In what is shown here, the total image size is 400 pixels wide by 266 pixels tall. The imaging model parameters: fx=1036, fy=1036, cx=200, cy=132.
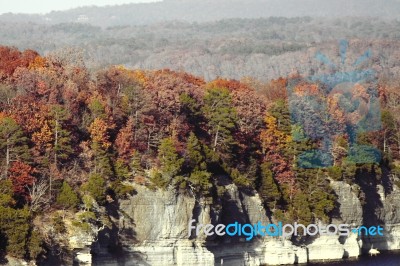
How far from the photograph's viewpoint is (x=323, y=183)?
80688mm

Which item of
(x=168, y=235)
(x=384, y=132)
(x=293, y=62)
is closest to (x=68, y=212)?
(x=168, y=235)

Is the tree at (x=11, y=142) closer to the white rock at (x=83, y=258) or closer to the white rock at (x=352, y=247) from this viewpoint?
the white rock at (x=83, y=258)

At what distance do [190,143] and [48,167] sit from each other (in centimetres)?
1188

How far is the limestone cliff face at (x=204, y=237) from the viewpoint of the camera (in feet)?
214

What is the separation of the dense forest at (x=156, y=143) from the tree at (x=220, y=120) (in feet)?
0.32

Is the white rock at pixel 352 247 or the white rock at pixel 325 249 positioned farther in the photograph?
the white rock at pixel 352 247

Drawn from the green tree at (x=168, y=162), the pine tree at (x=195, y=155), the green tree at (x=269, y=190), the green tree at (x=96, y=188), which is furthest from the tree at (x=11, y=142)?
the green tree at (x=269, y=190)

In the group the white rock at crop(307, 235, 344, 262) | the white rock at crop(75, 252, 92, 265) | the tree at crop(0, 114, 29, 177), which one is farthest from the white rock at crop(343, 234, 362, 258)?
the tree at crop(0, 114, 29, 177)

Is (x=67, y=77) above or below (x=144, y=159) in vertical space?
above

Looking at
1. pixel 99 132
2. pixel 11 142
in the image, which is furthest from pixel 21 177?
pixel 99 132

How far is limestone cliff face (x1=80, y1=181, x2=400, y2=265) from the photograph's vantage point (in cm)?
6525

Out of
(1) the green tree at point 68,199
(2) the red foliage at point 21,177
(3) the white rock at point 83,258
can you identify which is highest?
(2) the red foliage at point 21,177

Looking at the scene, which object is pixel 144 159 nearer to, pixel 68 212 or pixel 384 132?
pixel 68 212

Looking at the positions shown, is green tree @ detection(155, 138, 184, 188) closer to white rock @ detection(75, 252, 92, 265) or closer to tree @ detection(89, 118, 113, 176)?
tree @ detection(89, 118, 113, 176)
